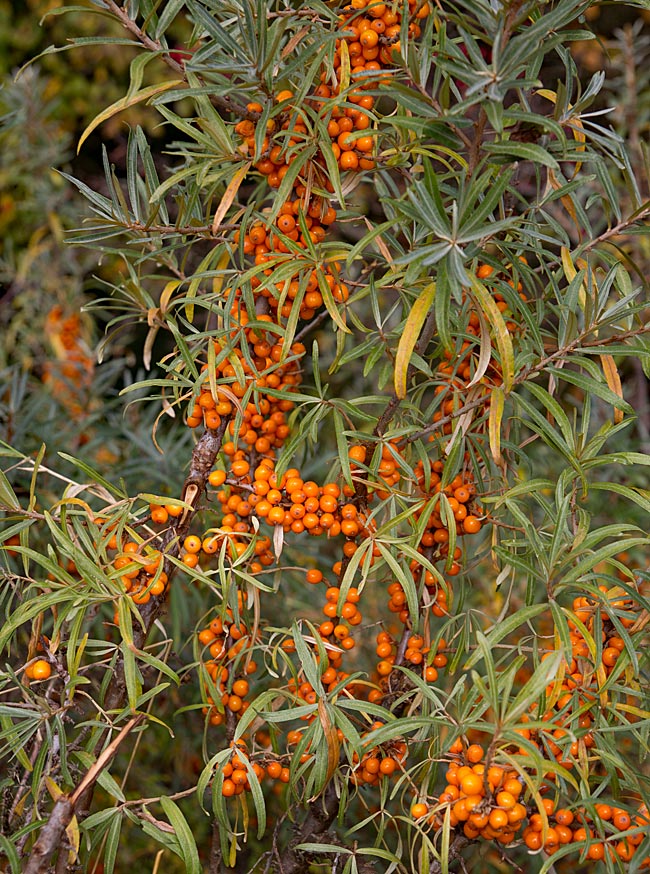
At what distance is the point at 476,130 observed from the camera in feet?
1.78

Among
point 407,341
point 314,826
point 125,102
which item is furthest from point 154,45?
point 314,826

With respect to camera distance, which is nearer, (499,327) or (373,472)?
(499,327)

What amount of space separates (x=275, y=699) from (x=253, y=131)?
0.49 metres

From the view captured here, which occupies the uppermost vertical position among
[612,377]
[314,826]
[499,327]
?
[499,327]

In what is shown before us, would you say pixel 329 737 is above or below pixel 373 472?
below

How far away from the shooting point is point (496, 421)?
0.60m

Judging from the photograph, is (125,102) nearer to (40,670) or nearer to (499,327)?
(499,327)

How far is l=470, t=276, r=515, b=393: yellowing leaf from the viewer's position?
21.9 inches

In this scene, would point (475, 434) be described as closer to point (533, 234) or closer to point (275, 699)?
point (533, 234)

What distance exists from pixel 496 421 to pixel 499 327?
0.08m

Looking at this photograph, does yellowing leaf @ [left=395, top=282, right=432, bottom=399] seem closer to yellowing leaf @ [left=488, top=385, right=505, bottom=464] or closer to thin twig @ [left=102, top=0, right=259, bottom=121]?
yellowing leaf @ [left=488, top=385, right=505, bottom=464]

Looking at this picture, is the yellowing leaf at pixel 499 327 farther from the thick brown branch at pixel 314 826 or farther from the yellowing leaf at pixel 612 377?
the thick brown branch at pixel 314 826

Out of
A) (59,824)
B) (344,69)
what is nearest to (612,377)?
(344,69)

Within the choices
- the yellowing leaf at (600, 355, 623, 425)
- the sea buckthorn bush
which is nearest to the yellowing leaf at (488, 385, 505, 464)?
the sea buckthorn bush
